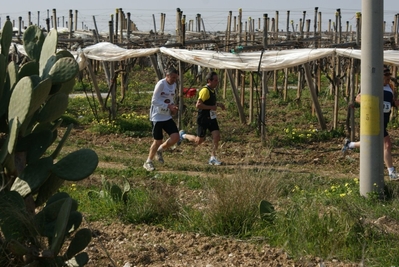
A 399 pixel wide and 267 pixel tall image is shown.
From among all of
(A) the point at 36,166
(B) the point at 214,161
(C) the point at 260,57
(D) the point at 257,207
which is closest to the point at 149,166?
(B) the point at 214,161

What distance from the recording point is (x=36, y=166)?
5094 millimetres

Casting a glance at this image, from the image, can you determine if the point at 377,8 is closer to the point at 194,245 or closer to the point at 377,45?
the point at 377,45

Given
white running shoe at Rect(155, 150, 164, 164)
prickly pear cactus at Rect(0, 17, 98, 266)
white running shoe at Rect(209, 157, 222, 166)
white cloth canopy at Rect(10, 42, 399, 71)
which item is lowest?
white running shoe at Rect(209, 157, 222, 166)

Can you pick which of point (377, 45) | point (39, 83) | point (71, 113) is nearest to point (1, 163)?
point (39, 83)

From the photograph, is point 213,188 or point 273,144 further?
point 273,144

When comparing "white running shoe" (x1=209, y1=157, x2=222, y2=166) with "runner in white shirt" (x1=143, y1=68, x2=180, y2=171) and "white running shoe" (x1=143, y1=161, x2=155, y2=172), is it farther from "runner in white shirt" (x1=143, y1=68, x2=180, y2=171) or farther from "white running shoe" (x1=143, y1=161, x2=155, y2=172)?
"white running shoe" (x1=143, y1=161, x2=155, y2=172)

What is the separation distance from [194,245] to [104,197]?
1903 mm

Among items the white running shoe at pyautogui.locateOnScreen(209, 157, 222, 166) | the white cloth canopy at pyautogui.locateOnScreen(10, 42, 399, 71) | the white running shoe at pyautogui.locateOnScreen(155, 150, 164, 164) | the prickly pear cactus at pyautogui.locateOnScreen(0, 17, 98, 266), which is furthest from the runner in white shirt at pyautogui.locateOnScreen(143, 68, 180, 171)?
the prickly pear cactus at pyautogui.locateOnScreen(0, 17, 98, 266)

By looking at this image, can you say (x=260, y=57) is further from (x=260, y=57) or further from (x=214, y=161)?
(x=214, y=161)

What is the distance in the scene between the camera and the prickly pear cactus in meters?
4.76

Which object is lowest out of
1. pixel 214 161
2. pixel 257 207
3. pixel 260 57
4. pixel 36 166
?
pixel 214 161

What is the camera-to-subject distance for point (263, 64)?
42.5ft

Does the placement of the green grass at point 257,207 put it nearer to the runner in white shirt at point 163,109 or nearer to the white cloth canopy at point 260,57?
the runner in white shirt at point 163,109

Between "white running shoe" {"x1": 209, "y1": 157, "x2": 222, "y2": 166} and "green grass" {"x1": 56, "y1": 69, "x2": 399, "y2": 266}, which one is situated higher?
"green grass" {"x1": 56, "y1": 69, "x2": 399, "y2": 266}
